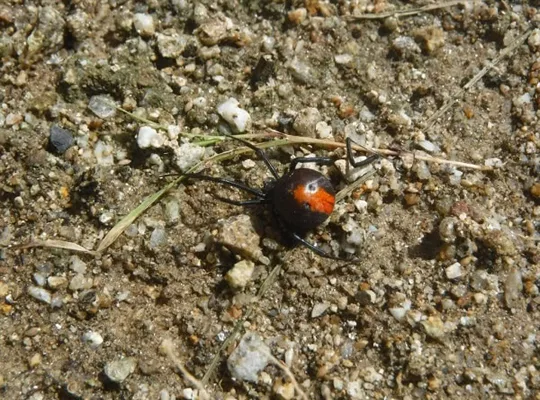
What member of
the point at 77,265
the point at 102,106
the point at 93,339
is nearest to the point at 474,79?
the point at 102,106

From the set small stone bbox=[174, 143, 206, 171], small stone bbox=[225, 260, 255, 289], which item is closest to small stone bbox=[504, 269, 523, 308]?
small stone bbox=[225, 260, 255, 289]

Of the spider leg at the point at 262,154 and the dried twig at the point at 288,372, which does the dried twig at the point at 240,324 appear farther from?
the spider leg at the point at 262,154

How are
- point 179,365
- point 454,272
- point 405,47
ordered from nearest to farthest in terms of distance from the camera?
1. point 179,365
2. point 454,272
3. point 405,47

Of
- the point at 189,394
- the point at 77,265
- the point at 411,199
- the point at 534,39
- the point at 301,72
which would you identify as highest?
the point at 534,39

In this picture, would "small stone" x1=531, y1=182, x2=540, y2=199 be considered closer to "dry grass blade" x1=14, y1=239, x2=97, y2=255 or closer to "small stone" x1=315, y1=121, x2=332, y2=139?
"small stone" x1=315, y1=121, x2=332, y2=139

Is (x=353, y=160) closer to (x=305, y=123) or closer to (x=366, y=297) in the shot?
(x=305, y=123)

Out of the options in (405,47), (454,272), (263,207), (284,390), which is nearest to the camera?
(284,390)

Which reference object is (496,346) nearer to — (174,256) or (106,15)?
(174,256)
